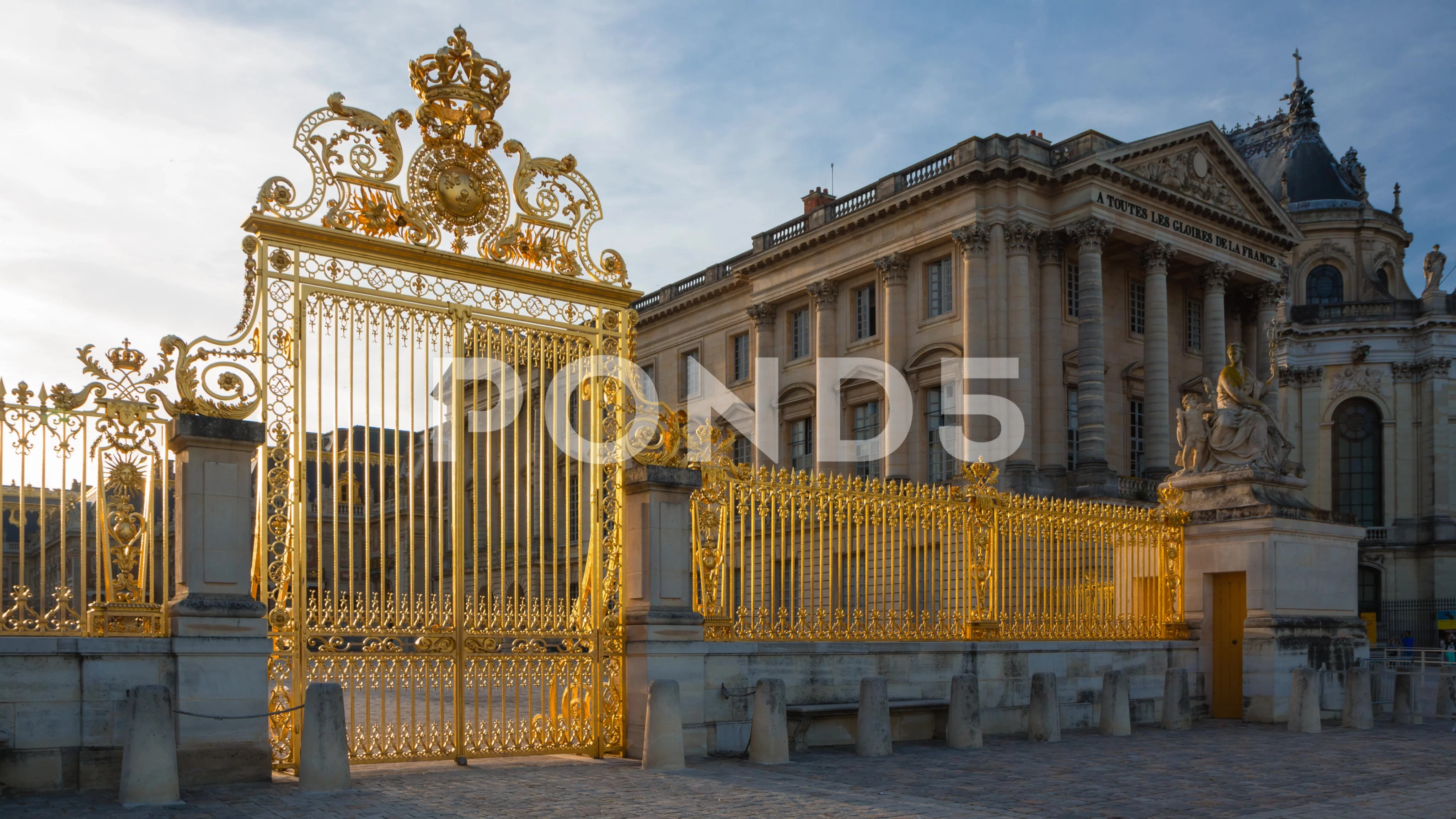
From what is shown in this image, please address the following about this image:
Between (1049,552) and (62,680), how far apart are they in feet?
35.1

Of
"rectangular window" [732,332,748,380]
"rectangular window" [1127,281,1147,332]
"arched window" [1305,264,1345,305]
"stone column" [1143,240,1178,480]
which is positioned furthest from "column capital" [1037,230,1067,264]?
"arched window" [1305,264,1345,305]

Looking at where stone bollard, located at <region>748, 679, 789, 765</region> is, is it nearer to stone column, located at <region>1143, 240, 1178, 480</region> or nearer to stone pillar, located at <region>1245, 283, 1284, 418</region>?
stone column, located at <region>1143, 240, 1178, 480</region>

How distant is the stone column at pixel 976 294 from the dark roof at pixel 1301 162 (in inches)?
1007

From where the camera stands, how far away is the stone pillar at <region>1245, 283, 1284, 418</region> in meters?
41.0

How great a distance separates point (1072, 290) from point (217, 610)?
102 ft

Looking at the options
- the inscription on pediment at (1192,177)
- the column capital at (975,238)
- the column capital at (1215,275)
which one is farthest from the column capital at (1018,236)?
the column capital at (1215,275)

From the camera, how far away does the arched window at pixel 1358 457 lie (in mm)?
50594

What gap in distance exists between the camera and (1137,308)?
39.1 meters

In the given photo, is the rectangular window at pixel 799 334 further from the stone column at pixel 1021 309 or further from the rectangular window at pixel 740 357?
the stone column at pixel 1021 309

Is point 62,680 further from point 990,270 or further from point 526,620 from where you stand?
point 990,270

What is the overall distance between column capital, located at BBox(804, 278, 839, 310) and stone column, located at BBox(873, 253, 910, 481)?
257 centimetres

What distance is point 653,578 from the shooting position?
11484 millimetres

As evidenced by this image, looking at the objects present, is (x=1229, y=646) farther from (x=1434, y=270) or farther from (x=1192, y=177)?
(x=1434, y=270)

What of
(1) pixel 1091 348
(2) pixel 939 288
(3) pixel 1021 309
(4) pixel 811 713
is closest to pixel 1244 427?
(4) pixel 811 713
